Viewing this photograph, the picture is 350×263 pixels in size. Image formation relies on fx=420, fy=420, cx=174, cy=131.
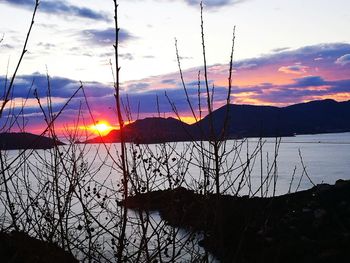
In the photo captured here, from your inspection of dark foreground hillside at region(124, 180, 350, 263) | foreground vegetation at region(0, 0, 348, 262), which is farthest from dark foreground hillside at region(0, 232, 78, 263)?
dark foreground hillside at region(124, 180, 350, 263)

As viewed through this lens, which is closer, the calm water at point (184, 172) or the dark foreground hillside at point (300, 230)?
the calm water at point (184, 172)

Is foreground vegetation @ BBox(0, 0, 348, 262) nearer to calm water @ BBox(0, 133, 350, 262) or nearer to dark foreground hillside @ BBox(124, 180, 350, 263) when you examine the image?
calm water @ BBox(0, 133, 350, 262)

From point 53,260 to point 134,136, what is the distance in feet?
5.85

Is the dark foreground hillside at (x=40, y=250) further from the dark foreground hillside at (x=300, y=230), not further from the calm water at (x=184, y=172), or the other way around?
the dark foreground hillside at (x=300, y=230)

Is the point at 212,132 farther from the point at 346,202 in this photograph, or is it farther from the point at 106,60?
the point at 346,202

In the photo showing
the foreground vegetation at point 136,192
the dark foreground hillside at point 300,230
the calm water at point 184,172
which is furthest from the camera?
the dark foreground hillside at point 300,230

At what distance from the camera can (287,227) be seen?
81.7ft

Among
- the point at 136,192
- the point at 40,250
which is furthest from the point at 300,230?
the point at 136,192

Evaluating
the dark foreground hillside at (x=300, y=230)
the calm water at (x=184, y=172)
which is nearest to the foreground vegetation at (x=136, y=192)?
the calm water at (x=184, y=172)

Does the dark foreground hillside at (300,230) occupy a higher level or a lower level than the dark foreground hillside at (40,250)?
lower

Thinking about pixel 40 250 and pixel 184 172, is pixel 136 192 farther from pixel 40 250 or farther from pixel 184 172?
pixel 40 250

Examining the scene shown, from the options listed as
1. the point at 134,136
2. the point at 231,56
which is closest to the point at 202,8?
the point at 231,56

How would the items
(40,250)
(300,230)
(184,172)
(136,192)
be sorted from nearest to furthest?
(136,192) < (184,172) < (40,250) < (300,230)

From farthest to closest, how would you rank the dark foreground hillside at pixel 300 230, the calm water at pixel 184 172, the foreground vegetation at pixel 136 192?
1. the dark foreground hillside at pixel 300 230
2. the calm water at pixel 184 172
3. the foreground vegetation at pixel 136 192
